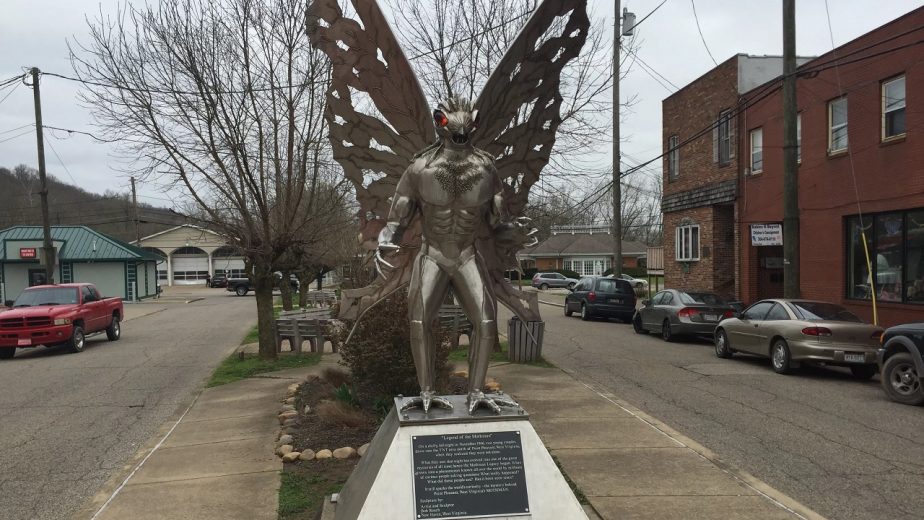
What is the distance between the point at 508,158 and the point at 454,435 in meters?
2.42

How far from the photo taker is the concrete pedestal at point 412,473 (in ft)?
13.2

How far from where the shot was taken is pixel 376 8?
5.09 metres

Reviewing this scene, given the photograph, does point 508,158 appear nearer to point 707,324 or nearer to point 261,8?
point 261,8

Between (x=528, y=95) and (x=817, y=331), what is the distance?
8066mm

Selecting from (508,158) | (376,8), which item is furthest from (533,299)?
(376,8)

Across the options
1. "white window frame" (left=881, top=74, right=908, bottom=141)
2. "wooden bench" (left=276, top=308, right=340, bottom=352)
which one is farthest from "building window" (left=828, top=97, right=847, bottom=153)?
"wooden bench" (left=276, top=308, right=340, bottom=352)

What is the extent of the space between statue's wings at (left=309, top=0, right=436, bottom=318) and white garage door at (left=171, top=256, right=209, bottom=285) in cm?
6490

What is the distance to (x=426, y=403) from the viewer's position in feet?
14.8

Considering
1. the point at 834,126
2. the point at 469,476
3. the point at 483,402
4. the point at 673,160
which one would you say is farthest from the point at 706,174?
the point at 469,476

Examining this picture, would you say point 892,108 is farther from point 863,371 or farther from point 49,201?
point 49,201

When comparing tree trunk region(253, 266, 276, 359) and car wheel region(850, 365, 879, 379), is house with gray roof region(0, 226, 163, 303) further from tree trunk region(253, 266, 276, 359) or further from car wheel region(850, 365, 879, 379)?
car wheel region(850, 365, 879, 379)

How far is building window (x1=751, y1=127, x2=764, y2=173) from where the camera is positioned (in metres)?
20.4

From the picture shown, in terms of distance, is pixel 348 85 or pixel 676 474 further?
pixel 676 474

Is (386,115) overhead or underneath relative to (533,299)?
overhead
